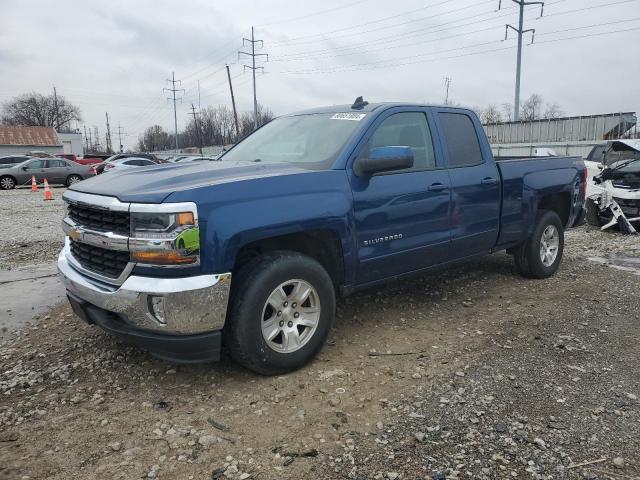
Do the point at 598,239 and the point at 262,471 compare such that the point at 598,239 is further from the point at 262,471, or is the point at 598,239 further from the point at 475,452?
the point at 262,471

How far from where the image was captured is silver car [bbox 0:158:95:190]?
2311 cm

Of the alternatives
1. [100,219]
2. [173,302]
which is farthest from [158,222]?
[100,219]

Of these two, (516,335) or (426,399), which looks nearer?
(426,399)

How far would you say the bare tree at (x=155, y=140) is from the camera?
107875mm

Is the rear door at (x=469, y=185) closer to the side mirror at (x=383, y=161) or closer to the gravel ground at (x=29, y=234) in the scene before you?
the side mirror at (x=383, y=161)

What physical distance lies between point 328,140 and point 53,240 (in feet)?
22.0

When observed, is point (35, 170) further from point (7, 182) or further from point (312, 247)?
point (312, 247)

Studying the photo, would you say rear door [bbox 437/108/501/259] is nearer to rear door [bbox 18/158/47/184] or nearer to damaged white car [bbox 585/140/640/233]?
damaged white car [bbox 585/140/640/233]

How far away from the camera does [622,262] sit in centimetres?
715

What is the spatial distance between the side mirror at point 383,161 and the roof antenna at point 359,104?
80cm

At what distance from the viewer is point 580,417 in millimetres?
3014

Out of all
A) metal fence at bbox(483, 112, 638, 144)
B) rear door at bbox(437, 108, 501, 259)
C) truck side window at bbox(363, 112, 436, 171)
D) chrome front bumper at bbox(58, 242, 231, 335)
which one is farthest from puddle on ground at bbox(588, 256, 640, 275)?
metal fence at bbox(483, 112, 638, 144)

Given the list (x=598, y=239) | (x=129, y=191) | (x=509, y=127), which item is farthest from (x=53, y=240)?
(x=509, y=127)

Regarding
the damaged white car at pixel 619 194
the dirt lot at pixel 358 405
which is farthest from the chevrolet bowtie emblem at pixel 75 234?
the damaged white car at pixel 619 194
